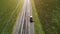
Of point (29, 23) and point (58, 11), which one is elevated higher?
point (58, 11)

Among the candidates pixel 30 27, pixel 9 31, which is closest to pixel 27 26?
pixel 30 27

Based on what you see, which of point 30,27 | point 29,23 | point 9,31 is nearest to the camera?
point 9,31

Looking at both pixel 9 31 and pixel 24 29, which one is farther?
pixel 24 29

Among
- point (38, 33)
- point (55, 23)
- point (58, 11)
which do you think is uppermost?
point (58, 11)

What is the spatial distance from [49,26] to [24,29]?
730mm

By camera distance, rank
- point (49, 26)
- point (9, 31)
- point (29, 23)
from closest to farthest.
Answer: point (9, 31), point (49, 26), point (29, 23)

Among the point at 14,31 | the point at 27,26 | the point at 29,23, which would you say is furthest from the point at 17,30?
the point at 29,23

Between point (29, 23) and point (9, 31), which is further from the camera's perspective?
point (29, 23)

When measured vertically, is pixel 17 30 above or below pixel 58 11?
below

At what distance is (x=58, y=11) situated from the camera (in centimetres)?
445

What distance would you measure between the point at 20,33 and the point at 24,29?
40cm

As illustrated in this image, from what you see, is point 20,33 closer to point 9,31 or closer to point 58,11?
point 9,31

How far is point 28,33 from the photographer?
4.20 m

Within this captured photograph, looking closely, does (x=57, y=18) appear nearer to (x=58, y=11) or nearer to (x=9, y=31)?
(x=58, y=11)
